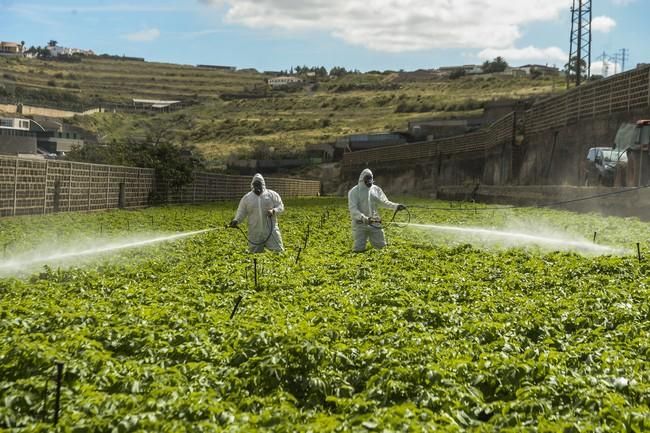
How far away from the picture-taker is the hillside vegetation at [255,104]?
12719cm

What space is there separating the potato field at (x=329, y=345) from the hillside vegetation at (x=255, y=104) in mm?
89081

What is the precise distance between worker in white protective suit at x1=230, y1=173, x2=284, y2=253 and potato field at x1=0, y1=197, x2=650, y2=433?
1972 millimetres

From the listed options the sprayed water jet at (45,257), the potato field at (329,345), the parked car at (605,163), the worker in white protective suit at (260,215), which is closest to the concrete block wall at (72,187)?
the sprayed water jet at (45,257)

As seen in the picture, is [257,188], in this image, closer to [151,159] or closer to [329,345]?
[329,345]

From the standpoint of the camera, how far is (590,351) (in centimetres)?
879

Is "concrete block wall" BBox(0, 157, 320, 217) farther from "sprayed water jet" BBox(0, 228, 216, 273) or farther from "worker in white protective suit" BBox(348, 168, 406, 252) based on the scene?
"worker in white protective suit" BBox(348, 168, 406, 252)

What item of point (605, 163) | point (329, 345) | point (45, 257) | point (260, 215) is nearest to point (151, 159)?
point (605, 163)

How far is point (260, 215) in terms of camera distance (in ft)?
63.4

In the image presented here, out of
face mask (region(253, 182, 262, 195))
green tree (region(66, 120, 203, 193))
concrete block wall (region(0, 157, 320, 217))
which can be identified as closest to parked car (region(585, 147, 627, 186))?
face mask (region(253, 182, 262, 195))

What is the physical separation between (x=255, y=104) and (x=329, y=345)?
15942 centimetres

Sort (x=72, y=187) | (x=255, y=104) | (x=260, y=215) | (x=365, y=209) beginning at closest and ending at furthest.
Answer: (x=260, y=215), (x=365, y=209), (x=72, y=187), (x=255, y=104)

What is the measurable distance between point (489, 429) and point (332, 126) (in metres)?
132

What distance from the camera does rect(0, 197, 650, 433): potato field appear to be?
6.83 meters

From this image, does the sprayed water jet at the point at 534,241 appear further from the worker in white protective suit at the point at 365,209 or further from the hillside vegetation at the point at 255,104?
the hillside vegetation at the point at 255,104
